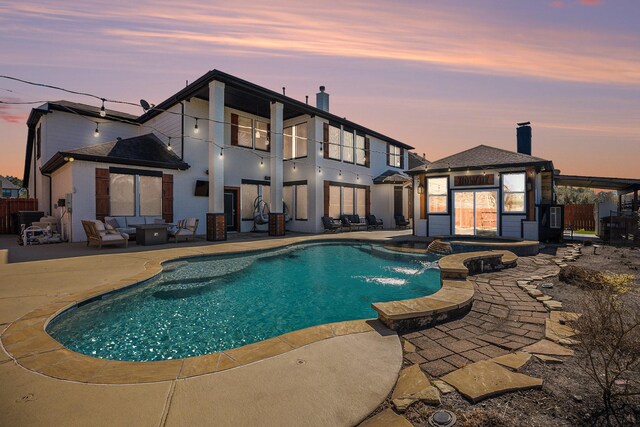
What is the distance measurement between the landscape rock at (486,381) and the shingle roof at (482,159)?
10335 millimetres

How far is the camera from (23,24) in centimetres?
627

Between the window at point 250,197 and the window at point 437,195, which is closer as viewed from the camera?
the window at point 437,195

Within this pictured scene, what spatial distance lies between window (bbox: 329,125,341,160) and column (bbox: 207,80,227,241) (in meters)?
5.87

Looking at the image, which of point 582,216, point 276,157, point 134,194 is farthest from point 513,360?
point 582,216

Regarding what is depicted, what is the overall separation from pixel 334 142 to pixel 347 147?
3.84 ft

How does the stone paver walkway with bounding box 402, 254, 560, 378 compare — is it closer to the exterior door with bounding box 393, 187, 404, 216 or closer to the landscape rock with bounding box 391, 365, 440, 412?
the landscape rock with bounding box 391, 365, 440, 412

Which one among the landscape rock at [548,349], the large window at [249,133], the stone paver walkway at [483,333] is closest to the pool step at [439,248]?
the stone paver walkway at [483,333]

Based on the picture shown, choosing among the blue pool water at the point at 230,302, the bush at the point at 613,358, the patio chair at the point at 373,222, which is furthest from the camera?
the patio chair at the point at 373,222

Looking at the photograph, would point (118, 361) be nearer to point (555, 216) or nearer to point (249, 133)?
point (555, 216)

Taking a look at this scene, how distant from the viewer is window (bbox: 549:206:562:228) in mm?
10609

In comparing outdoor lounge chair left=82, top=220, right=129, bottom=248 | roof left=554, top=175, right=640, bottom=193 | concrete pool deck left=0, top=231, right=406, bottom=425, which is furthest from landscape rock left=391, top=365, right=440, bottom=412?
roof left=554, top=175, right=640, bottom=193

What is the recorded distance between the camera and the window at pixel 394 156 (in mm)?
19984

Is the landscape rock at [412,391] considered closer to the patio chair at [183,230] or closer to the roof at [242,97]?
the patio chair at [183,230]

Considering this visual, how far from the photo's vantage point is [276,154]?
42.9 feet
